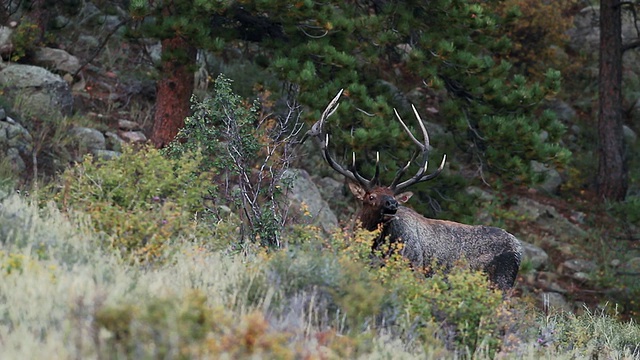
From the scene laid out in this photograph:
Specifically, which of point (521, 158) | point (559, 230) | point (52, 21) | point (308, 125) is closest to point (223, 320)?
point (308, 125)

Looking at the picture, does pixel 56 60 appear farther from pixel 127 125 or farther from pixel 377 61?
pixel 377 61

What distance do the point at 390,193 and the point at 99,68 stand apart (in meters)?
9.50

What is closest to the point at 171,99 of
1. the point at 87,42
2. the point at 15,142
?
the point at 15,142

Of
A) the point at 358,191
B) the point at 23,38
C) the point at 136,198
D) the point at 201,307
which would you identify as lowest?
the point at 23,38

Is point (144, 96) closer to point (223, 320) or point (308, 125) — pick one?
point (308, 125)

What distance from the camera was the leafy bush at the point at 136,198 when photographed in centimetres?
821

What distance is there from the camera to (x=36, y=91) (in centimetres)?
1638

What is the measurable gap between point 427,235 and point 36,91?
26.0 ft

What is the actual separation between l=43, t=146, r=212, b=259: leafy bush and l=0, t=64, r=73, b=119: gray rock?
263 inches

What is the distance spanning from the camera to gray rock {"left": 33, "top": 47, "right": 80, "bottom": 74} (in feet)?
57.8

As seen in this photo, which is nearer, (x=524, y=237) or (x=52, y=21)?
(x=52, y=21)

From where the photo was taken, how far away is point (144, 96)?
18484mm

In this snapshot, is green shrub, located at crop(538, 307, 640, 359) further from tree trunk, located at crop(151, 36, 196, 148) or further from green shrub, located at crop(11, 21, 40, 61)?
green shrub, located at crop(11, 21, 40, 61)

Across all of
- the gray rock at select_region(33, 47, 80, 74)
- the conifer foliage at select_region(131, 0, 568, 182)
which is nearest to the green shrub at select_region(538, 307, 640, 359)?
the conifer foliage at select_region(131, 0, 568, 182)
